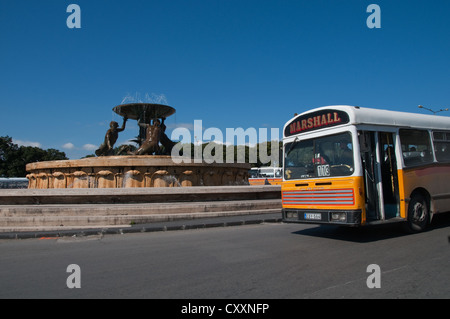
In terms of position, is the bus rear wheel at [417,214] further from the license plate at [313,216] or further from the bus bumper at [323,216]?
the license plate at [313,216]

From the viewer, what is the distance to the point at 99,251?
6.73 metres

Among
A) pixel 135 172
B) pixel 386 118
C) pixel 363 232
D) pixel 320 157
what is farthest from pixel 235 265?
pixel 135 172

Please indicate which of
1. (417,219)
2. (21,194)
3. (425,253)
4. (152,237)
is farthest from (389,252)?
(21,194)

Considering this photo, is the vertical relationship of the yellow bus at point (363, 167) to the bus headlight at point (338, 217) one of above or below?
above

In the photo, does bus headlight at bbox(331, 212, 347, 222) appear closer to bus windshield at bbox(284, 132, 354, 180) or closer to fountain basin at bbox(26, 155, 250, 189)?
bus windshield at bbox(284, 132, 354, 180)

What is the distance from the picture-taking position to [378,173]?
718 centimetres

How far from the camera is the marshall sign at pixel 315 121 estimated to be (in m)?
7.20

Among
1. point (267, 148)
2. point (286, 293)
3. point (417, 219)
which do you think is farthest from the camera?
point (267, 148)

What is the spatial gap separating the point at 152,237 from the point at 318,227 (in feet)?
14.6

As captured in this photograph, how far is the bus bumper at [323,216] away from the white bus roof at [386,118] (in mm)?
1875

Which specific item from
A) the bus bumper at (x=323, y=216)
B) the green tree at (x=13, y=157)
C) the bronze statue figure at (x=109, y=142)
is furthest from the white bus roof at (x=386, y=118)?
the green tree at (x=13, y=157)

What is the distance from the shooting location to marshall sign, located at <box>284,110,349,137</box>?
23.6 ft

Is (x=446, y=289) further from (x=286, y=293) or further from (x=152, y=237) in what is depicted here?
(x=152, y=237)

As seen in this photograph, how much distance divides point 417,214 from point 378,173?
161cm
